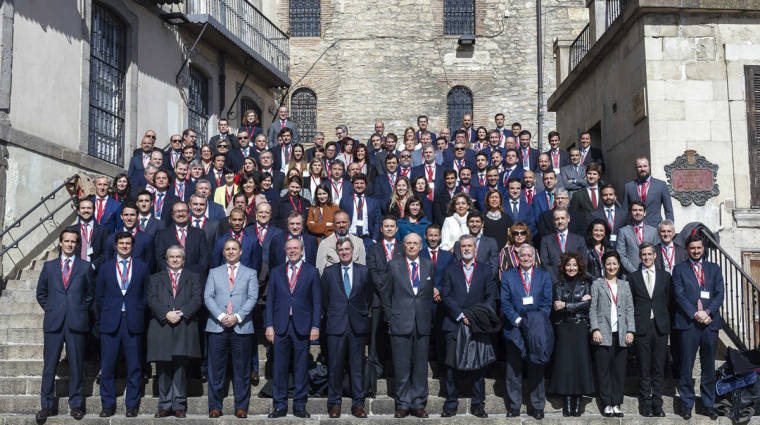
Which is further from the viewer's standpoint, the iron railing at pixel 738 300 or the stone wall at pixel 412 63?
the stone wall at pixel 412 63

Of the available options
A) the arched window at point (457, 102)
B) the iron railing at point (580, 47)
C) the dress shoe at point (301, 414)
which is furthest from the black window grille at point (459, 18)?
the dress shoe at point (301, 414)

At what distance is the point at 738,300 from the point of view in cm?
961

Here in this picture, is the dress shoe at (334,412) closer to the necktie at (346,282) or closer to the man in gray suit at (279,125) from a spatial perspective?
the necktie at (346,282)

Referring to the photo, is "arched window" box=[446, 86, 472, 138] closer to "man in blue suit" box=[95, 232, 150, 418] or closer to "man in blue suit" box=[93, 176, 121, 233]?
"man in blue suit" box=[93, 176, 121, 233]

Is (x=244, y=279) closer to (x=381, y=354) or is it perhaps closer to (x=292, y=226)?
(x=292, y=226)

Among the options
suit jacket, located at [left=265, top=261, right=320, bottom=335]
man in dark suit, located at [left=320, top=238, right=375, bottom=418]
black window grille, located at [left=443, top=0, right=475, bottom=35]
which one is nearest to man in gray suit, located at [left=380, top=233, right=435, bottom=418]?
man in dark suit, located at [left=320, top=238, right=375, bottom=418]

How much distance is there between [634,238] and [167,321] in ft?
16.6

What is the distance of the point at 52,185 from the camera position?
11680 millimetres

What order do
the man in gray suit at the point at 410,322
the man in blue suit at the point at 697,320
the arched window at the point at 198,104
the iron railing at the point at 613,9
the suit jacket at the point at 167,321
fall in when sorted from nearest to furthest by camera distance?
1. the suit jacket at the point at 167,321
2. the man in gray suit at the point at 410,322
3. the man in blue suit at the point at 697,320
4. the iron railing at the point at 613,9
5. the arched window at the point at 198,104

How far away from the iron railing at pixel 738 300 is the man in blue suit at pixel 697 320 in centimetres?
96

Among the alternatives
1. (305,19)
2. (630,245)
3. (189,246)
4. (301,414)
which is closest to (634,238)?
(630,245)

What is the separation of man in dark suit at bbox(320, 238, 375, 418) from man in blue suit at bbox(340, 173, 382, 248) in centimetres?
157

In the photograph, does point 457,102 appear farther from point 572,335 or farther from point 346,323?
point 346,323

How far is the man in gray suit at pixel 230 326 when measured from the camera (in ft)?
25.9
